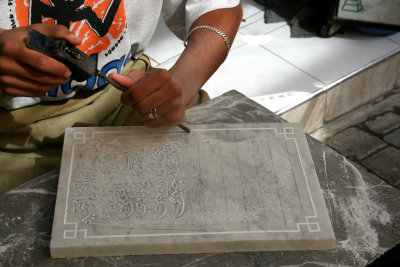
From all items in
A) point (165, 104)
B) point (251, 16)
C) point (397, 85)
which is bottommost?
point (397, 85)

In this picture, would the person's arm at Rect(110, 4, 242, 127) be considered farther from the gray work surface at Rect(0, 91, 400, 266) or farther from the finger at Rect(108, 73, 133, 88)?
the gray work surface at Rect(0, 91, 400, 266)

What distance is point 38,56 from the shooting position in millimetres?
1037

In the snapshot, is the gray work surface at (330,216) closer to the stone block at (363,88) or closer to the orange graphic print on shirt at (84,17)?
the orange graphic print on shirt at (84,17)

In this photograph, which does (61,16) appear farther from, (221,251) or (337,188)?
(337,188)

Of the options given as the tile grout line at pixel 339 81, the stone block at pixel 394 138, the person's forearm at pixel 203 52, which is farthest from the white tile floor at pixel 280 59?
the person's forearm at pixel 203 52

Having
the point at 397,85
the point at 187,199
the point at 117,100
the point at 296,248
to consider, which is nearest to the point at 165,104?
the point at 187,199

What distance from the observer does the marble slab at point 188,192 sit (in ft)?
3.56

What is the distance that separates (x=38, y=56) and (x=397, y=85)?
2.19 meters

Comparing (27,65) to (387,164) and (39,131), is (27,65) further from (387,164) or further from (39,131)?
(387,164)

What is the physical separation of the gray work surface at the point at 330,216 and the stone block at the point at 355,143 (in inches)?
39.6

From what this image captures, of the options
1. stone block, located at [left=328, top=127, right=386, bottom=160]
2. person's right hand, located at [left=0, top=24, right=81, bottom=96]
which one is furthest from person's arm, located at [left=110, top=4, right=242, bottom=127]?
stone block, located at [left=328, top=127, right=386, bottom=160]

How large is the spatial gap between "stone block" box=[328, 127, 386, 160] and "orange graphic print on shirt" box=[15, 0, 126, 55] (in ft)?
4.45

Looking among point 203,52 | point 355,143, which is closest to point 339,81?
point 355,143

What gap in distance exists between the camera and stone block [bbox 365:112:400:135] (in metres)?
2.48
